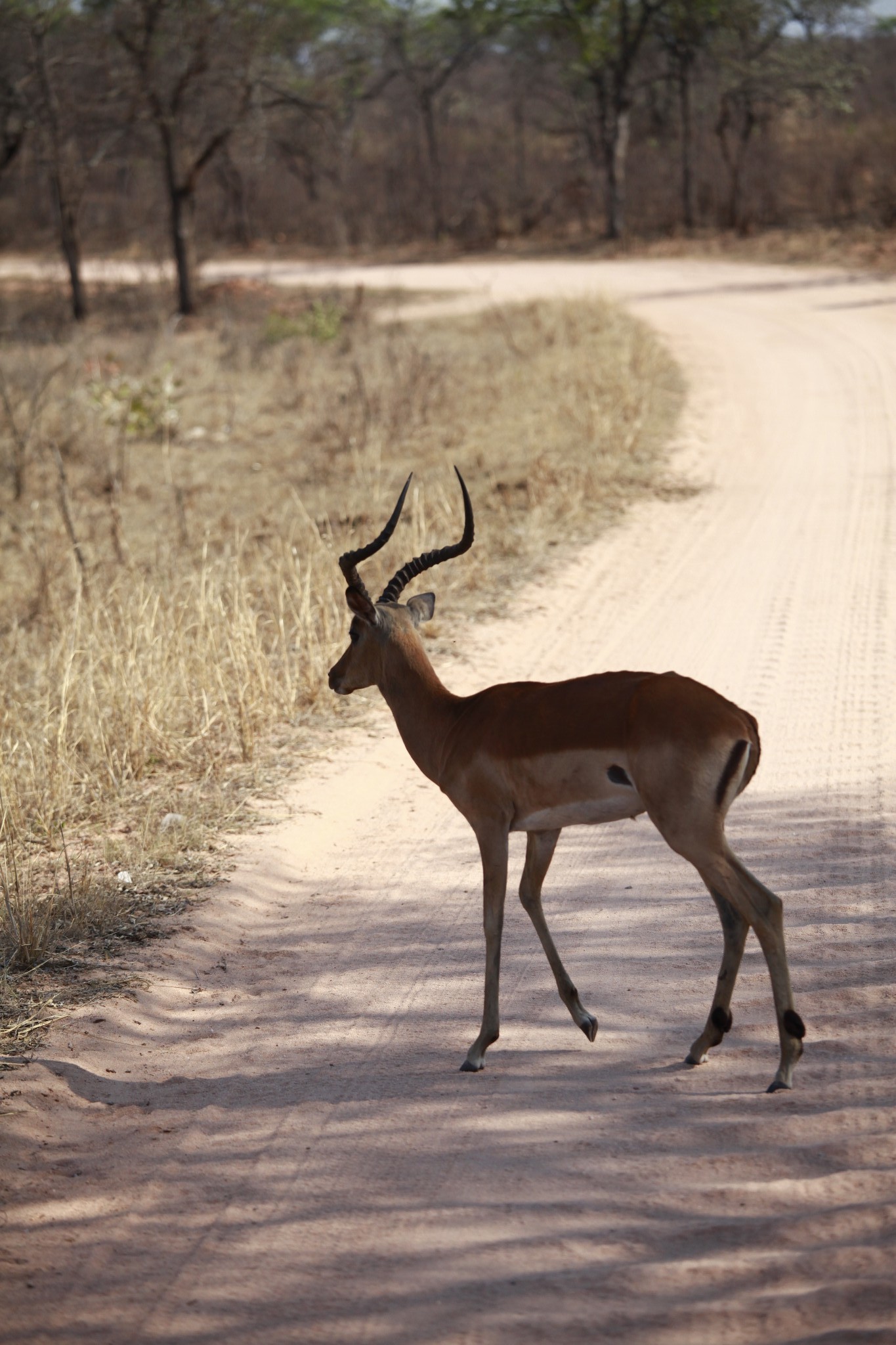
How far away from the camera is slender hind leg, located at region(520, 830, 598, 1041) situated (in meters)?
4.23

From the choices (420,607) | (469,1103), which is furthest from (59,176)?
(469,1103)

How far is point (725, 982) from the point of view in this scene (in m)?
4.05

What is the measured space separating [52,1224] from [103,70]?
2469cm

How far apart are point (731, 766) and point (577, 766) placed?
45 cm

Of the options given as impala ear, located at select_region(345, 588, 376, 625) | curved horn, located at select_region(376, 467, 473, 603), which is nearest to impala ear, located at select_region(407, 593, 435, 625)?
curved horn, located at select_region(376, 467, 473, 603)

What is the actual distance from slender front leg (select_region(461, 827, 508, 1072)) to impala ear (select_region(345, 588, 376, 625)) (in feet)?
2.82

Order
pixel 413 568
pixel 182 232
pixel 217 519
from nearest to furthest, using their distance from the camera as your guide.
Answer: pixel 413 568 < pixel 217 519 < pixel 182 232

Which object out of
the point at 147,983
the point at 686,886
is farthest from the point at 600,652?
the point at 147,983

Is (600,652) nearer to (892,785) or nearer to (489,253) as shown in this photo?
(892,785)

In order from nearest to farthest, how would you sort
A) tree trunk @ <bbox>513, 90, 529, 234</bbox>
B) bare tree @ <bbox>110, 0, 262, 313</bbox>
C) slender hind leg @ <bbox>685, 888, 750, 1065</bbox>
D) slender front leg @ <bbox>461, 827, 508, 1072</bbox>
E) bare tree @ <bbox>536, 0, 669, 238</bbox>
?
slender hind leg @ <bbox>685, 888, 750, 1065</bbox>, slender front leg @ <bbox>461, 827, 508, 1072</bbox>, bare tree @ <bbox>110, 0, 262, 313</bbox>, bare tree @ <bbox>536, 0, 669, 238</bbox>, tree trunk @ <bbox>513, 90, 529, 234</bbox>

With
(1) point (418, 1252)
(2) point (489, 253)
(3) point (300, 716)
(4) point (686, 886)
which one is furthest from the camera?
(2) point (489, 253)

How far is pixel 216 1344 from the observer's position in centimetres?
306

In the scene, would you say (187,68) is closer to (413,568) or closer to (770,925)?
(413,568)

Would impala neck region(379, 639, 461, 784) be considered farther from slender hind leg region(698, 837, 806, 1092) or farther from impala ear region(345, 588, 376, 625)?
slender hind leg region(698, 837, 806, 1092)
